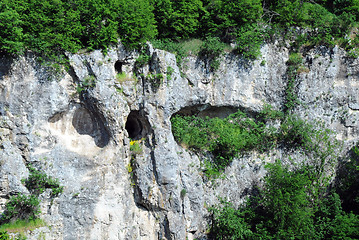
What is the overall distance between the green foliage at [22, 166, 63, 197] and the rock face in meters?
0.19

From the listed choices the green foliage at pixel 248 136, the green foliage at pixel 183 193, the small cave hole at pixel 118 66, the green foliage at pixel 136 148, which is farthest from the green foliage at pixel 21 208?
the green foliage at pixel 248 136

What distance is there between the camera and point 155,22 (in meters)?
13.8

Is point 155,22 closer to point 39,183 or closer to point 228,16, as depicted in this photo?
point 228,16

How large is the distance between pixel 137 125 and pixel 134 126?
0.34 m

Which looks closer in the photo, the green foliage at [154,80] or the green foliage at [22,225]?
the green foliage at [22,225]

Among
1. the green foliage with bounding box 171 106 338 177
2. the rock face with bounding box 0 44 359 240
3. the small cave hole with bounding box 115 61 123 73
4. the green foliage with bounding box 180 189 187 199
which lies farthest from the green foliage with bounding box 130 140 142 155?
the small cave hole with bounding box 115 61 123 73

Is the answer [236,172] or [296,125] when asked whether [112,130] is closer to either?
[236,172]

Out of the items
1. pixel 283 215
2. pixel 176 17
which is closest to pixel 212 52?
pixel 176 17

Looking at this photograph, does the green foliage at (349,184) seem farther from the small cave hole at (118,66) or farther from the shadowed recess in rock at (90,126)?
the small cave hole at (118,66)

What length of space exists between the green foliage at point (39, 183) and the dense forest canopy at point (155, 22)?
401 cm

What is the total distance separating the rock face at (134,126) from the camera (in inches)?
436

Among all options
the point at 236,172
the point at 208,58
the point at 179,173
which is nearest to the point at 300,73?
the point at 208,58

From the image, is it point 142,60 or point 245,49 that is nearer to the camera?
point 142,60

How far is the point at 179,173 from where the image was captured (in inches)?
514
